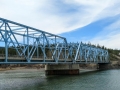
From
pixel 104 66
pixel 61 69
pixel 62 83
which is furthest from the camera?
pixel 104 66

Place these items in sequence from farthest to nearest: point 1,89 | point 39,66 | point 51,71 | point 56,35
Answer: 1. point 39,66
2. point 51,71
3. point 56,35
4. point 1,89

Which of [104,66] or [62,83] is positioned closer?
[62,83]

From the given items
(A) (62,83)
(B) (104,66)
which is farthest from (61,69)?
(B) (104,66)

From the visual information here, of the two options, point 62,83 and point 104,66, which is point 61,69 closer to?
point 62,83

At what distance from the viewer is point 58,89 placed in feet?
151

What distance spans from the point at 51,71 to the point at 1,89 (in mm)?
43968

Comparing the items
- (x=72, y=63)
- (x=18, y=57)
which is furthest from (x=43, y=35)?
(x=72, y=63)

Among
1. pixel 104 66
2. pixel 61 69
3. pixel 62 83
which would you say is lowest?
pixel 104 66

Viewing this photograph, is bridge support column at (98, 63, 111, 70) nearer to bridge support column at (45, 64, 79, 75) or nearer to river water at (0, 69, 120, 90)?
bridge support column at (45, 64, 79, 75)

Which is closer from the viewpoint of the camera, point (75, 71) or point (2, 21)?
point (2, 21)

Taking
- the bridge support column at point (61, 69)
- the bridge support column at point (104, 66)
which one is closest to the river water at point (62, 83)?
the bridge support column at point (61, 69)

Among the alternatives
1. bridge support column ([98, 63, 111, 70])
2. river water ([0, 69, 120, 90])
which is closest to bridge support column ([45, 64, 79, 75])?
river water ([0, 69, 120, 90])

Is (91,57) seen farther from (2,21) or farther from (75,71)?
(2,21)

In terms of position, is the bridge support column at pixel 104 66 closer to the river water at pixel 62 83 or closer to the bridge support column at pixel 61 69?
the bridge support column at pixel 61 69
